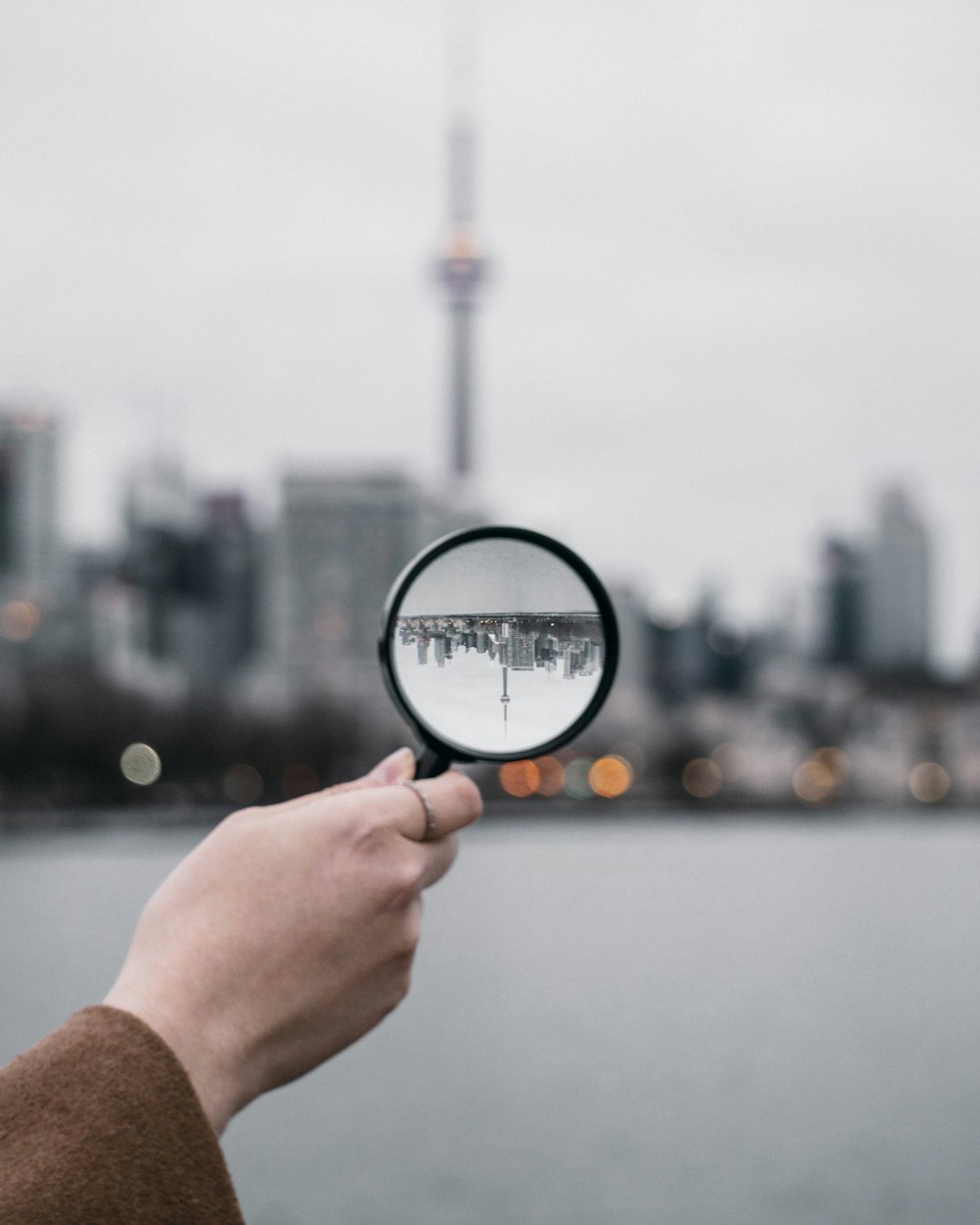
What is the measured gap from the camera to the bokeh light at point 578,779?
452ft

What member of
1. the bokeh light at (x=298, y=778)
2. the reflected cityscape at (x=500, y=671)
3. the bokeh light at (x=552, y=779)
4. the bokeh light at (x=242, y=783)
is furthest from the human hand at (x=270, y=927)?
the bokeh light at (x=552, y=779)

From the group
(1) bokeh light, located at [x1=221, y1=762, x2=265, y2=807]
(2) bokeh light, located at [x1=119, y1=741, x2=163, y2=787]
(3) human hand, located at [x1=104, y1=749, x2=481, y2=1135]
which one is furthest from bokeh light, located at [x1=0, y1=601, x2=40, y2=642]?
(3) human hand, located at [x1=104, y1=749, x2=481, y2=1135]

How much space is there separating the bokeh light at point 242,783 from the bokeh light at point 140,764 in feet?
19.0

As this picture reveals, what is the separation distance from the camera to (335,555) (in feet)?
566

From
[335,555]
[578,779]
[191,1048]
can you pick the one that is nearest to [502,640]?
[191,1048]

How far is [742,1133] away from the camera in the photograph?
36344 mm

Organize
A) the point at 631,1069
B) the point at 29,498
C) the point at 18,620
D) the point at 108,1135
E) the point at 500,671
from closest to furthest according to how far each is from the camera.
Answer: the point at 108,1135
the point at 500,671
the point at 631,1069
the point at 18,620
the point at 29,498

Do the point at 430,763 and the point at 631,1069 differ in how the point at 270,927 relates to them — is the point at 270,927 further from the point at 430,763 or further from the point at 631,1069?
the point at 631,1069

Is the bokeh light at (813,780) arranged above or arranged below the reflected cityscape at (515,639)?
below

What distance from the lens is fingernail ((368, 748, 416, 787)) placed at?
1806mm

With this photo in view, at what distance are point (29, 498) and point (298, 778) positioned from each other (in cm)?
9083

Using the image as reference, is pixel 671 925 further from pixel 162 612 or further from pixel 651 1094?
pixel 162 612

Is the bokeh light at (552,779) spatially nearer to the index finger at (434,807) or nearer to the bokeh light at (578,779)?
the bokeh light at (578,779)

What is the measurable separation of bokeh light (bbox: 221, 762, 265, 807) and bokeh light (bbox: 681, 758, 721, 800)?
4687 centimetres
